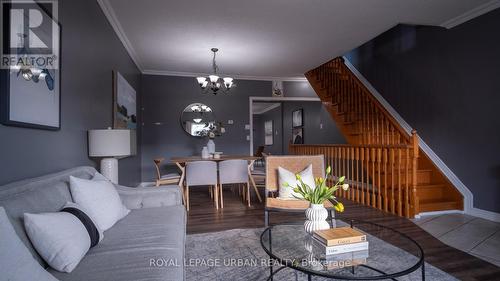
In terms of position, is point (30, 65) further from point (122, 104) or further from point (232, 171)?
point (232, 171)

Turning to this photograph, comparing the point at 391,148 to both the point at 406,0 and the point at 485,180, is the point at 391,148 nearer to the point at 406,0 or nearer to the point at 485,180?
the point at 485,180

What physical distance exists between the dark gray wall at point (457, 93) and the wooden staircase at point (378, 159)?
36 centimetres

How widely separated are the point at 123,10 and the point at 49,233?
2932 millimetres

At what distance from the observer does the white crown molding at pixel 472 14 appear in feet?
10.3

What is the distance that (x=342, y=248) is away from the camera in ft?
4.33

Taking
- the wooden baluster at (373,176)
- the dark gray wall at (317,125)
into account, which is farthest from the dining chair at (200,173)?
the dark gray wall at (317,125)

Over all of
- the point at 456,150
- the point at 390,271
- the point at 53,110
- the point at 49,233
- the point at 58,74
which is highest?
the point at 58,74

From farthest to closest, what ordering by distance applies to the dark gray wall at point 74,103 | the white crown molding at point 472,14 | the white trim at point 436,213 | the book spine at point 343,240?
the white trim at point 436,213, the white crown molding at point 472,14, the dark gray wall at point 74,103, the book spine at point 343,240

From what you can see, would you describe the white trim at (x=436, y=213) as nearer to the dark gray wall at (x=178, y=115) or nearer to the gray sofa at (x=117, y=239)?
the gray sofa at (x=117, y=239)

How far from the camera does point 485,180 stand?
3271mm

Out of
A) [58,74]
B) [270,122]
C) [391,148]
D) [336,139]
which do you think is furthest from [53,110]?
[270,122]

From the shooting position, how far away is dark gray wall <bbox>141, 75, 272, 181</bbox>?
589 centimetres

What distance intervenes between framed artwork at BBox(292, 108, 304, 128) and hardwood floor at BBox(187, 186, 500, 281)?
489 cm

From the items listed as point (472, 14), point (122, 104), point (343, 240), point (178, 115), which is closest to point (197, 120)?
point (178, 115)
